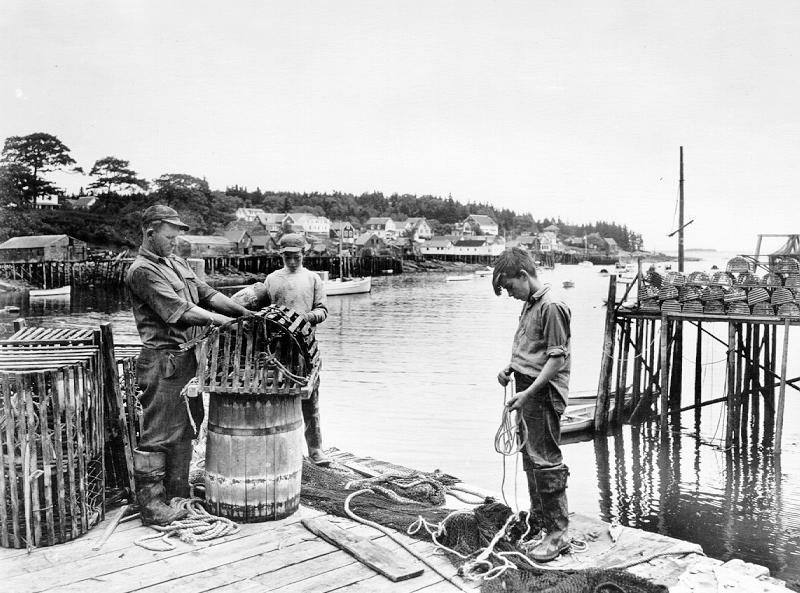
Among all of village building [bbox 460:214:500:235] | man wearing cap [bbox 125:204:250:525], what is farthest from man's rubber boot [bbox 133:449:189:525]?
village building [bbox 460:214:500:235]

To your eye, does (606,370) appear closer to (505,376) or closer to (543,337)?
(505,376)

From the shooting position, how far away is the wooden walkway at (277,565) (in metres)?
3.86

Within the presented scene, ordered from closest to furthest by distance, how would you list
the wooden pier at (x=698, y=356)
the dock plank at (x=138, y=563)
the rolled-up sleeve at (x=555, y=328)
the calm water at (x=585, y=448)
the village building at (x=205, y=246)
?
the dock plank at (x=138, y=563) → the rolled-up sleeve at (x=555, y=328) → the calm water at (x=585, y=448) → the wooden pier at (x=698, y=356) → the village building at (x=205, y=246)

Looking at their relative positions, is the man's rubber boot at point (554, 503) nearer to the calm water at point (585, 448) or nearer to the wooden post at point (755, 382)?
the calm water at point (585, 448)

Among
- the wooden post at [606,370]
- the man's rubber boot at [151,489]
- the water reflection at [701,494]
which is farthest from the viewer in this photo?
the wooden post at [606,370]

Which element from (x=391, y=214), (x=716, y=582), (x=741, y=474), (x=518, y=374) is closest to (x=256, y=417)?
(x=518, y=374)

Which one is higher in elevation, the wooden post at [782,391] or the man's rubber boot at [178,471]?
the man's rubber boot at [178,471]

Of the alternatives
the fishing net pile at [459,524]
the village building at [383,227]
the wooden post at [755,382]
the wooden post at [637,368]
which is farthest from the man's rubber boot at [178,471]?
the village building at [383,227]

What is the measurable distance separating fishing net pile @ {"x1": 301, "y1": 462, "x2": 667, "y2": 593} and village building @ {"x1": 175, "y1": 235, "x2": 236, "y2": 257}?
240 feet

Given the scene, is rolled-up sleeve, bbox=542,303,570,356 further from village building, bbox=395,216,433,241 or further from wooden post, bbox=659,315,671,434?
village building, bbox=395,216,433,241

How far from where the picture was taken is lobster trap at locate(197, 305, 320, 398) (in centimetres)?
479

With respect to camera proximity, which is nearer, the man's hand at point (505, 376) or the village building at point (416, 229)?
the man's hand at point (505, 376)

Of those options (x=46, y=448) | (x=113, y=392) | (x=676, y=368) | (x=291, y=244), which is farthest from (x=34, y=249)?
(x=46, y=448)

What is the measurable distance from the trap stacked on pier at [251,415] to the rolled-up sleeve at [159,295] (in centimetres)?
30
